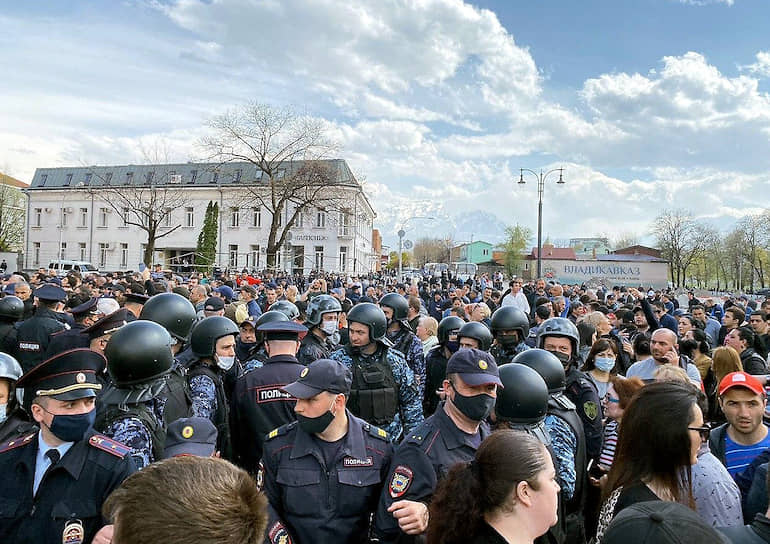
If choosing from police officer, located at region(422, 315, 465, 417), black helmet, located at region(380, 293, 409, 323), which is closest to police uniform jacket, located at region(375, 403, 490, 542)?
police officer, located at region(422, 315, 465, 417)

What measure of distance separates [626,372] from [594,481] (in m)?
2.90

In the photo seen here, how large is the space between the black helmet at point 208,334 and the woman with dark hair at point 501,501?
10.2ft

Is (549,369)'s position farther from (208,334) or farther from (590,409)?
(208,334)

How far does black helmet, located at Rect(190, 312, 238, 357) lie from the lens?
4816mm

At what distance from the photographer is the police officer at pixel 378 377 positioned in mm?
5145

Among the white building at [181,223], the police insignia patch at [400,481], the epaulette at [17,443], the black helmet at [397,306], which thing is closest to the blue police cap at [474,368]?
the police insignia patch at [400,481]

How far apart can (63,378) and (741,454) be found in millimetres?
4441

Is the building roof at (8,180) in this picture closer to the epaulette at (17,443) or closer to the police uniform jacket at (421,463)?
the epaulette at (17,443)

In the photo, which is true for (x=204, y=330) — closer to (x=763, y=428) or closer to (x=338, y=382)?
(x=338, y=382)

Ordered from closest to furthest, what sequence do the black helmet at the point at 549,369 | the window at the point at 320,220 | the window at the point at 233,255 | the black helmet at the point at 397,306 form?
the black helmet at the point at 549,369
the black helmet at the point at 397,306
the window at the point at 320,220
the window at the point at 233,255

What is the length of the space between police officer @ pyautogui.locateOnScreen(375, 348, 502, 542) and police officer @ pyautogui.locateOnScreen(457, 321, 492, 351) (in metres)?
2.81

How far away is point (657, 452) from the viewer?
2.77 metres

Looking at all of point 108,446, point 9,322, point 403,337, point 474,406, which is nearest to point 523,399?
point 474,406

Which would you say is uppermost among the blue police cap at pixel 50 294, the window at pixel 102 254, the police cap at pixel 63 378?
the window at pixel 102 254
